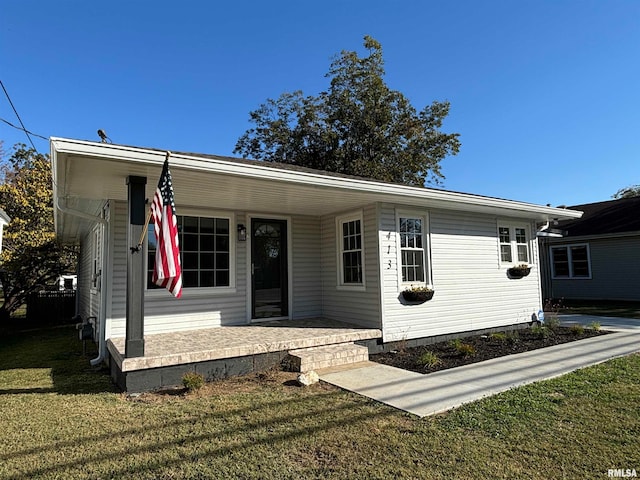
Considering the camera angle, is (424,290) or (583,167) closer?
(424,290)

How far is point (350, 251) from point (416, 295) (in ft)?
4.51

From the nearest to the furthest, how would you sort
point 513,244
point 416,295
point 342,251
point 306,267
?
point 416,295 < point 342,251 < point 306,267 < point 513,244

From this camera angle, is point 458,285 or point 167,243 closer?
point 167,243

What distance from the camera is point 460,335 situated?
7.15m

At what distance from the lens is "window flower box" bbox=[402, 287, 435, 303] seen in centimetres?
634

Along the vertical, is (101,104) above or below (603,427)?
above

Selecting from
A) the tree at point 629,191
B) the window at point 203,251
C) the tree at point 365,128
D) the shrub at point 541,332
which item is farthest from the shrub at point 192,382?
the tree at point 629,191

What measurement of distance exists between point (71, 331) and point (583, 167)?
1752 centimetres

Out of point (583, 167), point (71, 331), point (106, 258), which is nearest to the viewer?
point (106, 258)

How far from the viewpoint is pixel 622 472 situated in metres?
2.38

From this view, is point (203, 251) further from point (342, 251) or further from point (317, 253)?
point (342, 251)

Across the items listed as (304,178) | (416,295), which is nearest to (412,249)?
(416,295)

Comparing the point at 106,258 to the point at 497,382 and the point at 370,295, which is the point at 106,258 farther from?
the point at 497,382

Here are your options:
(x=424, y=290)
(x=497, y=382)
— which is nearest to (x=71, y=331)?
(x=424, y=290)
